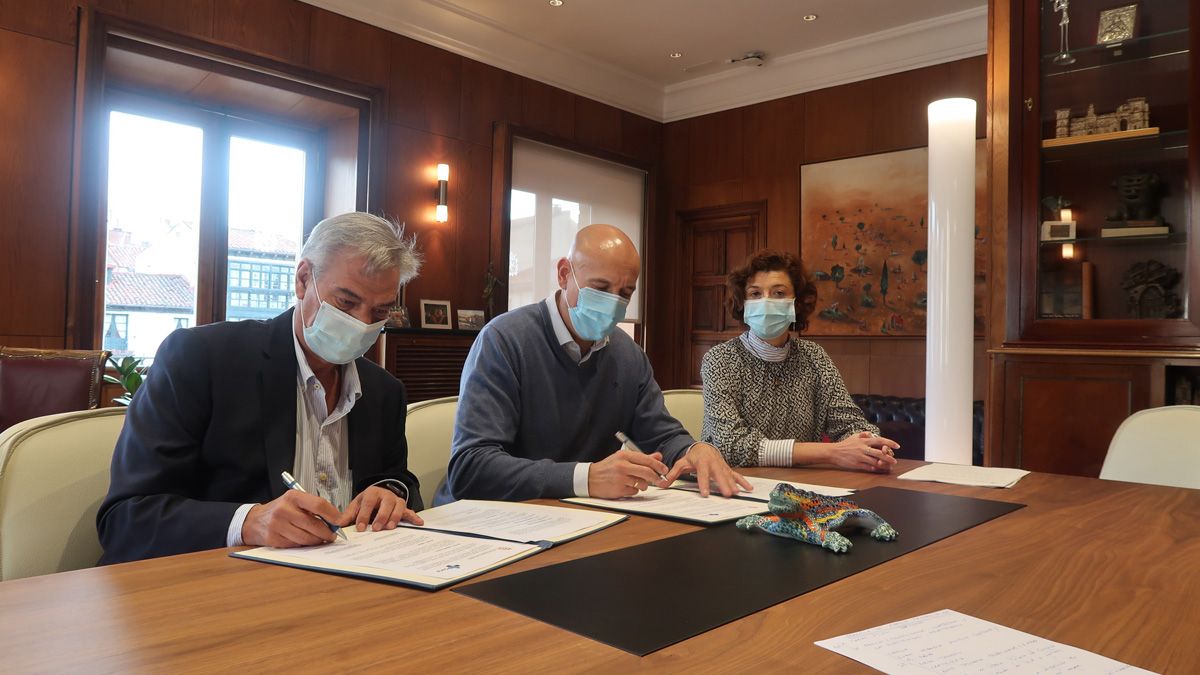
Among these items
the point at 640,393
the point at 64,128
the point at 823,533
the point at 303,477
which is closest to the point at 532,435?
the point at 640,393

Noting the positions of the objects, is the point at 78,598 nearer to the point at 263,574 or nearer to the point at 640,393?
the point at 263,574

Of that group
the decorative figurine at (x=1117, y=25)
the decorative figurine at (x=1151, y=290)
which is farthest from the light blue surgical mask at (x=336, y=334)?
the decorative figurine at (x=1117, y=25)

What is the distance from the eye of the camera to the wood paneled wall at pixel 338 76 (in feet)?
12.7

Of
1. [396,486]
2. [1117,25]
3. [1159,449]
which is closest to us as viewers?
[396,486]

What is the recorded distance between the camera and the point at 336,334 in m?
1.46

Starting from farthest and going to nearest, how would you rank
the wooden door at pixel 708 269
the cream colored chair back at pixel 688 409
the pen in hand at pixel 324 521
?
the wooden door at pixel 708 269
the cream colored chair back at pixel 688 409
the pen in hand at pixel 324 521

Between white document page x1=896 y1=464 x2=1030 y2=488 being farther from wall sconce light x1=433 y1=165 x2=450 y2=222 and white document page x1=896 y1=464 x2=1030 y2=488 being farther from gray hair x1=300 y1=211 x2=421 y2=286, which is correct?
wall sconce light x1=433 y1=165 x2=450 y2=222

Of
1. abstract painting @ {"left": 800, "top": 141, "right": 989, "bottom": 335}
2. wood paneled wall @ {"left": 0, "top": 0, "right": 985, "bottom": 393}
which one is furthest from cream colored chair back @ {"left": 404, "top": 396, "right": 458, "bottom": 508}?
abstract painting @ {"left": 800, "top": 141, "right": 989, "bottom": 335}

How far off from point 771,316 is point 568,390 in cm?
84

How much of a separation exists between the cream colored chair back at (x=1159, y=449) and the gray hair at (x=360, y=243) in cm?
192

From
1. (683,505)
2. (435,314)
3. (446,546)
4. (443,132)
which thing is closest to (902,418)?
(435,314)

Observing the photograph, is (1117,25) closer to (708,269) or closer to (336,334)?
(336,334)

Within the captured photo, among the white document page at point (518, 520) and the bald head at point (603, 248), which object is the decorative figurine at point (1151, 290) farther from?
the white document page at point (518, 520)

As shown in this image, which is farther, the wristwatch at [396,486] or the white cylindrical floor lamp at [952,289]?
the white cylindrical floor lamp at [952,289]
